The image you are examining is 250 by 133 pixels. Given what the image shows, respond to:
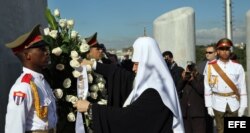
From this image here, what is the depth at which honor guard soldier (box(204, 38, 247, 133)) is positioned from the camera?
7.21 meters

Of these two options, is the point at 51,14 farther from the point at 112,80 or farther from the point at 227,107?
the point at 227,107

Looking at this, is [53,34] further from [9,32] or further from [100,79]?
[100,79]

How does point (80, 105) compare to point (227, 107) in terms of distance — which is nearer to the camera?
point (80, 105)

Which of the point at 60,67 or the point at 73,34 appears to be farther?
the point at 73,34

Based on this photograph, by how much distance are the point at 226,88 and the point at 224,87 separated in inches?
1.3

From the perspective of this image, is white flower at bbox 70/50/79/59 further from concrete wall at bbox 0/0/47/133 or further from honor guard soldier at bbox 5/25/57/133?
concrete wall at bbox 0/0/47/133

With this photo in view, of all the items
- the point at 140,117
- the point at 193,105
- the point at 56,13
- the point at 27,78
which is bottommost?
the point at 193,105

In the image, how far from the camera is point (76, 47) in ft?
14.4

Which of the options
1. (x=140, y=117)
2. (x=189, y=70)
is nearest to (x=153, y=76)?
(x=140, y=117)

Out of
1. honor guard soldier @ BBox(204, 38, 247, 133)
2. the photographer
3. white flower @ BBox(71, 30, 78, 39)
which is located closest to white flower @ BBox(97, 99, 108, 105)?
white flower @ BBox(71, 30, 78, 39)

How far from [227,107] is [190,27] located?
12.9 feet

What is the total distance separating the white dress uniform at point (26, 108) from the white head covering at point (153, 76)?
68cm

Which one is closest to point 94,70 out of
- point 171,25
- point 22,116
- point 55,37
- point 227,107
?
point 55,37

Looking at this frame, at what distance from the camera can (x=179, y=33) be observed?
10727 millimetres
